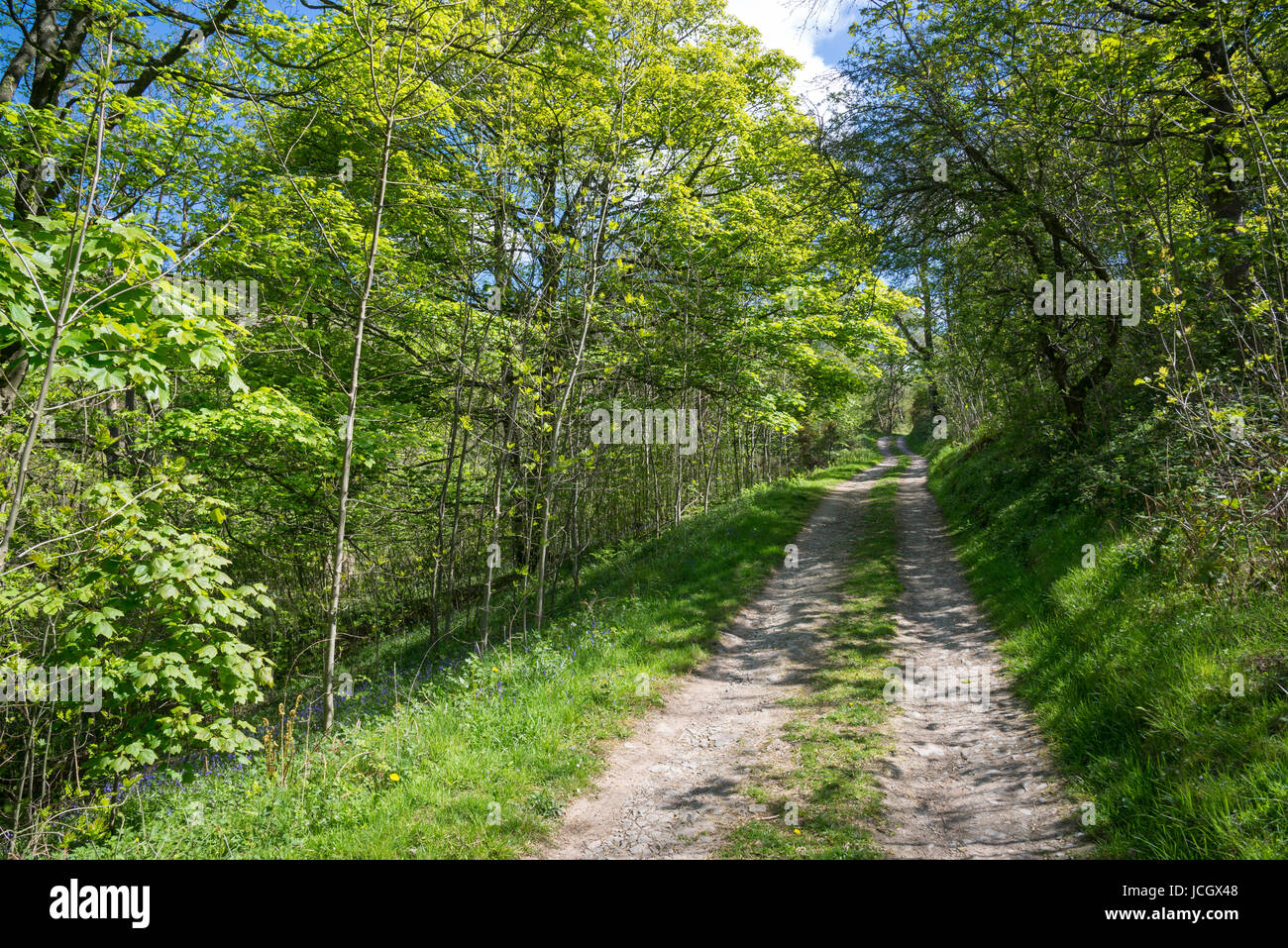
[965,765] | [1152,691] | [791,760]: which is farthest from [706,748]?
[1152,691]

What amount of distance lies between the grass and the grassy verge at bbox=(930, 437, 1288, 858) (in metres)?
3.44

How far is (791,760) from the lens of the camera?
4922mm

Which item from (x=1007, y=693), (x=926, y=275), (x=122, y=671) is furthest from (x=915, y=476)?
(x=122, y=671)

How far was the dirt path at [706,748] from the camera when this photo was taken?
13.4 feet

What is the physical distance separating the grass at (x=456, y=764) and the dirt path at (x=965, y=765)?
2.29m

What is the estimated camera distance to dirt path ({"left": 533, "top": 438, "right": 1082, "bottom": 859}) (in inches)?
154

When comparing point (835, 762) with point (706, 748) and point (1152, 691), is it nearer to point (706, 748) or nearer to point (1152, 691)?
point (706, 748)

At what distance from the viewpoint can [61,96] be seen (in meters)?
9.10

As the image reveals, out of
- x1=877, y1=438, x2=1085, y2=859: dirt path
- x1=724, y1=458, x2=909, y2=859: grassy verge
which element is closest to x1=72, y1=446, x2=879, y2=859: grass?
x1=724, y1=458, x2=909, y2=859: grassy verge

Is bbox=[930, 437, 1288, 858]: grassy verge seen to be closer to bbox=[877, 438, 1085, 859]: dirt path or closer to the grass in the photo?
bbox=[877, 438, 1085, 859]: dirt path

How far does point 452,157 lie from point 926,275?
31.3 ft

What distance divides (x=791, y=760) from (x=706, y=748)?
2.53 feet

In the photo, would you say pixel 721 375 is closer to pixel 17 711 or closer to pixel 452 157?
pixel 452 157
